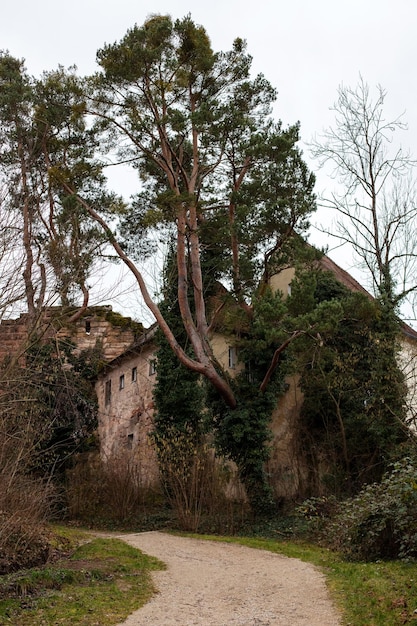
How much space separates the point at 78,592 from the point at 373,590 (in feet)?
10.8

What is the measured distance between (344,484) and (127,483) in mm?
5356

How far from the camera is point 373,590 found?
742 cm

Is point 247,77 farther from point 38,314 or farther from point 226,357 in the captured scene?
point 38,314

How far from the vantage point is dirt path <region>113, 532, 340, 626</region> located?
7000 millimetres

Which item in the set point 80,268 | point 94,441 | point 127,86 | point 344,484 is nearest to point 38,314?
point 80,268

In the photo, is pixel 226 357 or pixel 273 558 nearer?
pixel 273 558

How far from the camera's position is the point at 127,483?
1564 cm

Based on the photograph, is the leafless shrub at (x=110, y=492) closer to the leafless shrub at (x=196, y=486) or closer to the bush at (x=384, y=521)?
the leafless shrub at (x=196, y=486)

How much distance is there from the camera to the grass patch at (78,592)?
6656mm

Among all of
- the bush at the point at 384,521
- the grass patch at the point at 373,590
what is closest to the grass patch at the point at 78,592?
the grass patch at the point at 373,590

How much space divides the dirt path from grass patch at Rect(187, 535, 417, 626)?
18 centimetres

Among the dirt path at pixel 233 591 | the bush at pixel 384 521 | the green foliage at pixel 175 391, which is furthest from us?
Result: the green foliage at pixel 175 391

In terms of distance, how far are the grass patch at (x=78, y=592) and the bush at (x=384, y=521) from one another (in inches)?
114

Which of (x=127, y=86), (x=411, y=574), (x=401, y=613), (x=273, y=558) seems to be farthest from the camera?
(x=127, y=86)
